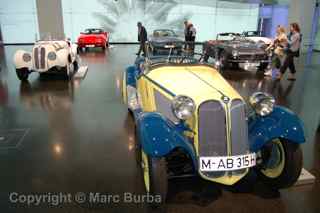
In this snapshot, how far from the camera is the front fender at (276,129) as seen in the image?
8.29 ft

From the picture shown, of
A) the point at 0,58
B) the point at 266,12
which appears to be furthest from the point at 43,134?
the point at 266,12

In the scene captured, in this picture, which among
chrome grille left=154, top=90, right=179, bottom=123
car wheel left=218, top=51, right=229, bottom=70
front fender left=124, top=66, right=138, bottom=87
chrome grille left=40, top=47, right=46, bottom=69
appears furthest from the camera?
car wheel left=218, top=51, right=229, bottom=70

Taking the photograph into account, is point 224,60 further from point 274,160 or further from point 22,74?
point 274,160

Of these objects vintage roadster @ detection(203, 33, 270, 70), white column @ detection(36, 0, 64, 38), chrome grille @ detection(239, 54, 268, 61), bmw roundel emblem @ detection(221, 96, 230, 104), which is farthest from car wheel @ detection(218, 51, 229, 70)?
bmw roundel emblem @ detection(221, 96, 230, 104)

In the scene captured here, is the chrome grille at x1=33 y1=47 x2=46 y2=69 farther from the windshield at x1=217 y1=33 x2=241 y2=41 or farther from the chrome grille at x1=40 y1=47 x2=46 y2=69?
the windshield at x1=217 y1=33 x2=241 y2=41

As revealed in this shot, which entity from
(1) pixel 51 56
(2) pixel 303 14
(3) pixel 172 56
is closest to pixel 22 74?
(1) pixel 51 56

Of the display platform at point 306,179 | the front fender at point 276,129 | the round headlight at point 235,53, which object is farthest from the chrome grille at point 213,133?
the round headlight at point 235,53

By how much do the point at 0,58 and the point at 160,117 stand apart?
1164 centimetres

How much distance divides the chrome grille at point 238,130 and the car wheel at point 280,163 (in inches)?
15.7

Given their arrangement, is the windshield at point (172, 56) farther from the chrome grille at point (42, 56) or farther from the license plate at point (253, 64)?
the license plate at point (253, 64)

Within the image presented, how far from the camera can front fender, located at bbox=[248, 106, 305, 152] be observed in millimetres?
2525

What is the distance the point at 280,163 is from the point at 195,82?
1206 mm

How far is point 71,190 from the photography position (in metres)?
2.85

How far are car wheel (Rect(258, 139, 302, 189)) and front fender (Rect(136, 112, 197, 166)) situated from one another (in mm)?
914
